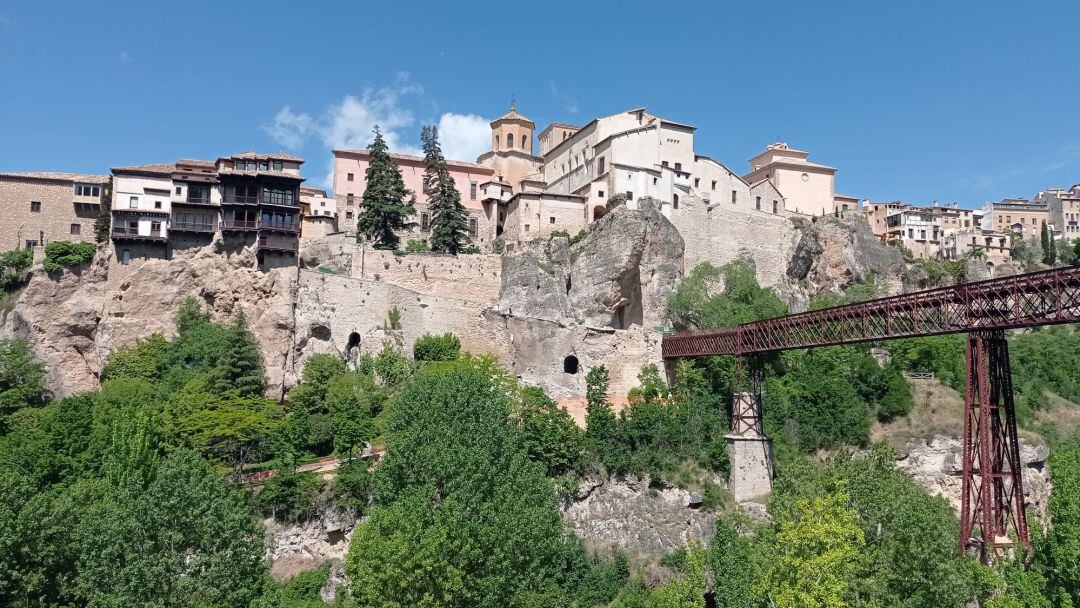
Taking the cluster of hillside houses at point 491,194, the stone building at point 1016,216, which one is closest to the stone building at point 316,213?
the cluster of hillside houses at point 491,194

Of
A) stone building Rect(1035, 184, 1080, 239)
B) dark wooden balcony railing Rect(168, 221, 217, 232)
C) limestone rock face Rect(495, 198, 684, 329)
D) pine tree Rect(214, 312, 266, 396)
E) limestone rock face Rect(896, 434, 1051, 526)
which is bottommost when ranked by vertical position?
limestone rock face Rect(896, 434, 1051, 526)

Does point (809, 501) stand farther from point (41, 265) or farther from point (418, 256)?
point (41, 265)

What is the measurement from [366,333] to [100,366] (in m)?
14.3

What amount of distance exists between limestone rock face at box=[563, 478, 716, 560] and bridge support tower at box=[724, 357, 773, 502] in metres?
2.16

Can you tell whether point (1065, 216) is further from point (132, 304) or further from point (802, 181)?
point (132, 304)

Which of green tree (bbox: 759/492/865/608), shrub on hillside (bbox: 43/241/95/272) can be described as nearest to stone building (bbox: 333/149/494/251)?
shrub on hillside (bbox: 43/241/95/272)

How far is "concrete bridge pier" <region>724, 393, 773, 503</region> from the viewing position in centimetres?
3906

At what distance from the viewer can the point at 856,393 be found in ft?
152

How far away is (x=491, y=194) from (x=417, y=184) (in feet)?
22.3

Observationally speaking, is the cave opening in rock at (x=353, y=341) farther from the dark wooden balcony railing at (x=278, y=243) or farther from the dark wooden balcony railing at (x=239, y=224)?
the dark wooden balcony railing at (x=239, y=224)

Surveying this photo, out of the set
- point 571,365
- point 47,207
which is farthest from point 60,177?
point 571,365

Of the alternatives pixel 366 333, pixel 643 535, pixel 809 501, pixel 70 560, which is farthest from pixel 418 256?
pixel 809 501

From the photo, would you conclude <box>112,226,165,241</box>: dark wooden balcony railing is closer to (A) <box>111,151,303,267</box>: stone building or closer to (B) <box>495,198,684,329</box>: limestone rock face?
(A) <box>111,151,303,267</box>: stone building

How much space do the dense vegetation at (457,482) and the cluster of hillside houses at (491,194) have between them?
6.33m
